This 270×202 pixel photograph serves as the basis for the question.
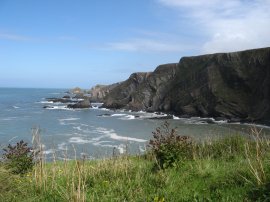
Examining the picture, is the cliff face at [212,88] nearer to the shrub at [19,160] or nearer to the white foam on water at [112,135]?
the white foam on water at [112,135]

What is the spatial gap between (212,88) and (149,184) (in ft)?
185

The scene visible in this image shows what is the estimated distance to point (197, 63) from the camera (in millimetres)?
73625

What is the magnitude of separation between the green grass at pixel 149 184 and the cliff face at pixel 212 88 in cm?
4377

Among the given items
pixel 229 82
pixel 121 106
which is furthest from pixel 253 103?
pixel 121 106

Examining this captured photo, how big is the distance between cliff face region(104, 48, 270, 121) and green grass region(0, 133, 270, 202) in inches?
1723

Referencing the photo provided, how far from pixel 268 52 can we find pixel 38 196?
56.3 m

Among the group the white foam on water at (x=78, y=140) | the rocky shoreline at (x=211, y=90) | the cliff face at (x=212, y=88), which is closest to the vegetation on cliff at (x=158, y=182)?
the white foam on water at (x=78, y=140)

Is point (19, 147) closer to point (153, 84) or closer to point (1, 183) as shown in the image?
point (1, 183)

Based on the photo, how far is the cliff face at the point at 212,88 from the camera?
56250mm

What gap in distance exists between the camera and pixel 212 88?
6241cm

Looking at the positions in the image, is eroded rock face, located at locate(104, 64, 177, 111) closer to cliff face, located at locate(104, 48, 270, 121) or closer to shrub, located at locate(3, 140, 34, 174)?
cliff face, located at locate(104, 48, 270, 121)

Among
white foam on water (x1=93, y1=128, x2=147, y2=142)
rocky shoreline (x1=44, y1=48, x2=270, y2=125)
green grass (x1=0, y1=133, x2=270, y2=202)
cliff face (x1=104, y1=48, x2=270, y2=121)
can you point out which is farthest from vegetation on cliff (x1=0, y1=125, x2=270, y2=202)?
cliff face (x1=104, y1=48, x2=270, y2=121)

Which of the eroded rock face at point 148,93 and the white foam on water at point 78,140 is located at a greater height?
the eroded rock face at point 148,93

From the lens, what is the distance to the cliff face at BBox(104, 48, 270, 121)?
185ft
